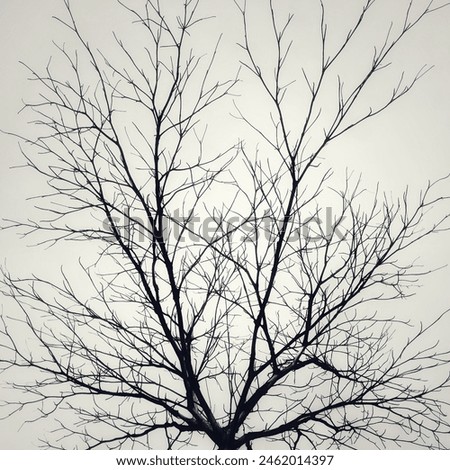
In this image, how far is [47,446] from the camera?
291 centimetres

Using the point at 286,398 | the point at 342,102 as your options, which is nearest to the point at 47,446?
the point at 286,398

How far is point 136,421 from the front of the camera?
8.79 feet

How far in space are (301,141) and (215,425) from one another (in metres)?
1.27

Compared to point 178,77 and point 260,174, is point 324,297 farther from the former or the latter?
point 178,77

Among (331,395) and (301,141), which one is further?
(331,395)

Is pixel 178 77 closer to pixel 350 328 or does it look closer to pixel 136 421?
pixel 350 328

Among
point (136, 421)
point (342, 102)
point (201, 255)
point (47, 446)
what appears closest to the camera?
point (342, 102)

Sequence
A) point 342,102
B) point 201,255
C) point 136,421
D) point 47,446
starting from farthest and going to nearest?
point 47,446, point 136,421, point 201,255, point 342,102
